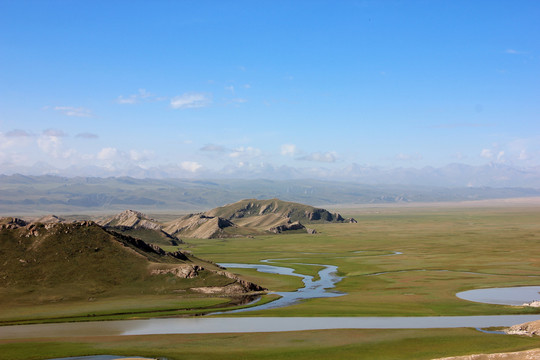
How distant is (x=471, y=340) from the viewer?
49.7 metres

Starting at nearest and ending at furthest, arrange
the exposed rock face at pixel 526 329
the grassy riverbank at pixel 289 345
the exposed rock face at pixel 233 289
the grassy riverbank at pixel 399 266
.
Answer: the grassy riverbank at pixel 289 345
the exposed rock face at pixel 526 329
the grassy riverbank at pixel 399 266
the exposed rock face at pixel 233 289

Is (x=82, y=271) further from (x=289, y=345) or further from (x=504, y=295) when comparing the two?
(x=504, y=295)

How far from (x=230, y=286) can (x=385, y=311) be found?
25243mm

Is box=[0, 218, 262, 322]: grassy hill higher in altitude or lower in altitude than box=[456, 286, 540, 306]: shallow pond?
higher

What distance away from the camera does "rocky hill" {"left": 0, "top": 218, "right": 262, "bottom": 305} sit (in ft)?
248

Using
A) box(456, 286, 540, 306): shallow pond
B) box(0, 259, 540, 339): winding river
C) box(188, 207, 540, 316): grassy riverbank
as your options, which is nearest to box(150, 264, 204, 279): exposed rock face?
box(188, 207, 540, 316): grassy riverbank

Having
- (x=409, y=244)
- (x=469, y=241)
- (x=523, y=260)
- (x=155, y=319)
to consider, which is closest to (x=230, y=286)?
(x=155, y=319)

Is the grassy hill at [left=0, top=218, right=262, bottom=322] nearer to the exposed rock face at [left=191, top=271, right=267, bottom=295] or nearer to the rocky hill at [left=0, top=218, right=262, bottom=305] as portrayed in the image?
the rocky hill at [left=0, top=218, right=262, bottom=305]

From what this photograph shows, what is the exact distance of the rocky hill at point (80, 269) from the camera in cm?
7556

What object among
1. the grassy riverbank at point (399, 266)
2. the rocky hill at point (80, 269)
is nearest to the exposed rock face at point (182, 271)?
the rocky hill at point (80, 269)

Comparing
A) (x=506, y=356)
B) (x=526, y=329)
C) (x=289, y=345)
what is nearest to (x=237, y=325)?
(x=289, y=345)

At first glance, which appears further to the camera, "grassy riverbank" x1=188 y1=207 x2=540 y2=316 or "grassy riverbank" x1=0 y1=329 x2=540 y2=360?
"grassy riverbank" x1=188 y1=207 x2=540 y2=316

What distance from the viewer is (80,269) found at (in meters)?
80.0

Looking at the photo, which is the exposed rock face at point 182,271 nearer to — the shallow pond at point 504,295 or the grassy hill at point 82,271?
the grassy hill at point 82,271
